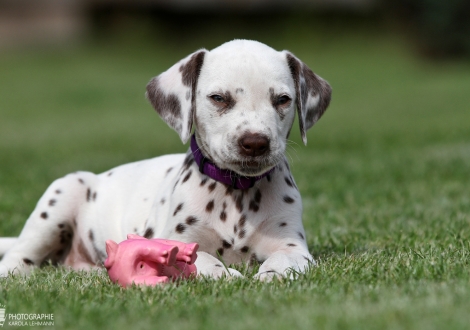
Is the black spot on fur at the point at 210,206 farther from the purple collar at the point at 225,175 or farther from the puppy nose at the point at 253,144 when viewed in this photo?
the puppy nose at the point at 253,144

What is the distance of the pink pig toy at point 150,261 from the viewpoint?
14.9 ft

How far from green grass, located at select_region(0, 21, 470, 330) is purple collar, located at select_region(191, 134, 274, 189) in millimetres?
736

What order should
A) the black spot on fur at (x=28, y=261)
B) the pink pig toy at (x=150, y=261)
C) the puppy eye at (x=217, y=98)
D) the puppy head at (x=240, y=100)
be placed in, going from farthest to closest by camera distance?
the black spot on fur at (x=28, y=261) → the puppy eye at (x=217, y=98) → the puppy head at (x=240, y=100) → the pink pig toy at (x=150, y=261)

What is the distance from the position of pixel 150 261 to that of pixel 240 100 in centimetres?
119

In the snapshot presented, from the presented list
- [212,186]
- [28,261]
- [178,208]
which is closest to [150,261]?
[178,208]

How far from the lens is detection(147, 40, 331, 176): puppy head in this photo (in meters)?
4.86

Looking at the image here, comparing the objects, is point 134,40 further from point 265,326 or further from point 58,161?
point 265,326

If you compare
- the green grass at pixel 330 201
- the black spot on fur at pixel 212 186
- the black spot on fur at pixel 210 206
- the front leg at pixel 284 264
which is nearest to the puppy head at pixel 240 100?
the black spot on fur at pixel 212 186

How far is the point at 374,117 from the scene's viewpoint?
1945 centimetres

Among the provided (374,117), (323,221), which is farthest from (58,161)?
(374,117)

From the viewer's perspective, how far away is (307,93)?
555 centimetres

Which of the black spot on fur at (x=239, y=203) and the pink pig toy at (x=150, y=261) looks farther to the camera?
the black spot on fur at (x=239, y=203)

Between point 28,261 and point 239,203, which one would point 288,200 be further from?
point 28,261

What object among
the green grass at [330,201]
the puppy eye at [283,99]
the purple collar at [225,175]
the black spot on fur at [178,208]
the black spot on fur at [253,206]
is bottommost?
the green grass at [330,201]
